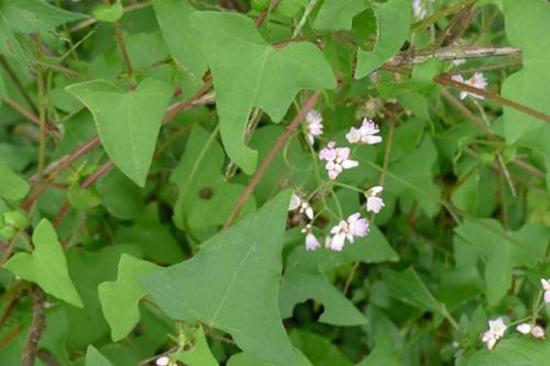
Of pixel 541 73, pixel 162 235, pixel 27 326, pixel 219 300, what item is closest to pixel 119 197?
pixel 162 235

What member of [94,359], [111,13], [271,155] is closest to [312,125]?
[271,155]

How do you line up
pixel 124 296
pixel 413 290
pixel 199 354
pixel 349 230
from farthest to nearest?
1. pixel 413 290
2. pixel 349 230
3. pixel 124 296
4. pixel 199 354

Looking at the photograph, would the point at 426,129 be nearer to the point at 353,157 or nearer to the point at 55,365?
the point at 353,157

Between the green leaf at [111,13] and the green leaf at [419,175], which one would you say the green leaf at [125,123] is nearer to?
the green leaf at [111,13]

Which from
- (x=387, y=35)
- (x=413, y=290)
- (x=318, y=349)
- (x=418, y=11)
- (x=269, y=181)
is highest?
(x=387, y=35)

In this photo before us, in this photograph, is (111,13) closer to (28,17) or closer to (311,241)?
(28,17)
